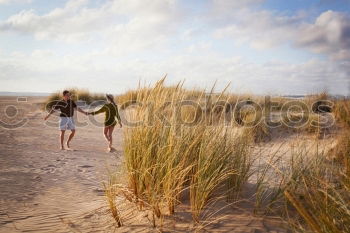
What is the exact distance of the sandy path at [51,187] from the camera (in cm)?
393

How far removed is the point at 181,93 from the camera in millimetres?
4363

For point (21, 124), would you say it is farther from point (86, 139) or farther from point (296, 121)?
point (296, 121)

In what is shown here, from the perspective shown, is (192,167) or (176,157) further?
(192,167)

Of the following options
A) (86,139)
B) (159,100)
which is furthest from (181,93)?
(86,139)

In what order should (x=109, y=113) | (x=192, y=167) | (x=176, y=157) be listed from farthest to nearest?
(x=109, y=113) < (x=192, y=167) < (x=176, y=157)

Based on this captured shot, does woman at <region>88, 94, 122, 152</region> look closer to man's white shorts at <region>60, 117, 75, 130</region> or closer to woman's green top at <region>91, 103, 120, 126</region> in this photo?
woman's green top at <region>91, 103, 120, 126</region>

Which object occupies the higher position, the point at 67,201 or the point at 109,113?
the point at 109,113

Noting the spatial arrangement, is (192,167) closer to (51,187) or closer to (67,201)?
(67,201)

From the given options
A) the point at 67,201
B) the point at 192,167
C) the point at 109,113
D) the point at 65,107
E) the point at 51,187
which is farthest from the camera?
the point at 65,107

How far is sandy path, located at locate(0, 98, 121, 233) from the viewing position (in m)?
3.93

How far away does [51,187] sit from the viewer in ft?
17.8

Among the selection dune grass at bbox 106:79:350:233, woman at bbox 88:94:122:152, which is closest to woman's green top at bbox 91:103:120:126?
woman at bbox 88:94:122:152

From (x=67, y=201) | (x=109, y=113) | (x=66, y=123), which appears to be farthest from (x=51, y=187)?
(x=66, y=123)

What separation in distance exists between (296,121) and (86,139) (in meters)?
7.67
